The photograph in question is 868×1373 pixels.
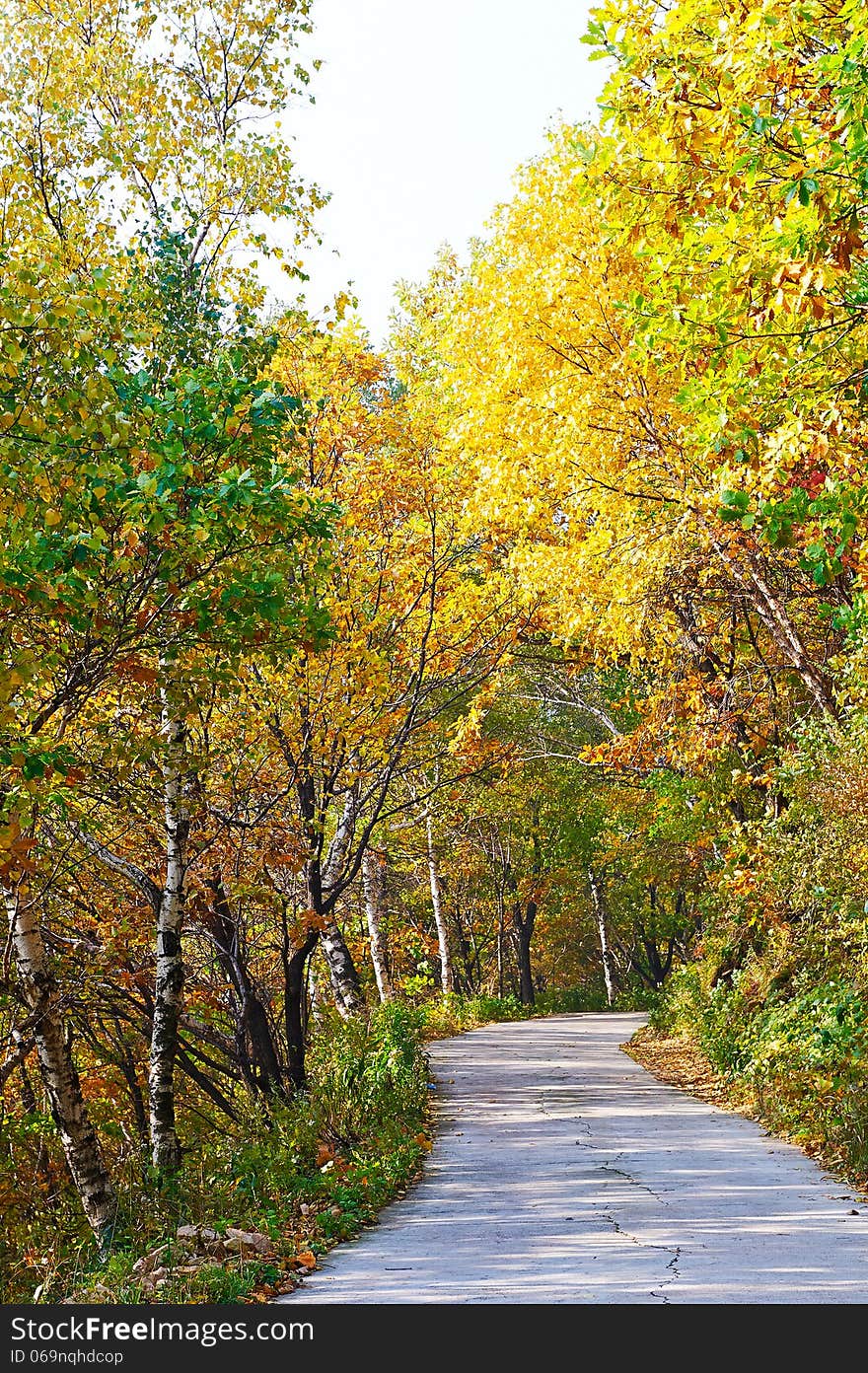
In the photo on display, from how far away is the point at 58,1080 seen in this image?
7402 millimetres

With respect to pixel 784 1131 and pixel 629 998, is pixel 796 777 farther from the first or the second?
pixel 629 998

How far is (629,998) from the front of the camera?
4006cm

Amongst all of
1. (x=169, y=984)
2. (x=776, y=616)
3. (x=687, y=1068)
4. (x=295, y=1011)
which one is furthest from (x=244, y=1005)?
(x=687, y=1068)

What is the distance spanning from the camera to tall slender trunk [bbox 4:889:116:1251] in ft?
23.7

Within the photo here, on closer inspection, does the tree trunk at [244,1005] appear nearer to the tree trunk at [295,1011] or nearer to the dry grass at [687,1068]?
the tree trunk at [295,1011]

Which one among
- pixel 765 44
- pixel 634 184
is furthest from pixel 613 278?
pixel 765 44

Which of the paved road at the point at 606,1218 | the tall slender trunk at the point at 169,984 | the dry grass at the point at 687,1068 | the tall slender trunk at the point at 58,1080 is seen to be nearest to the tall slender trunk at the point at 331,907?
the tall slender trunk at the point at 169,984

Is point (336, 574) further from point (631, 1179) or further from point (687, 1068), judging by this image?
point (687, 1068)

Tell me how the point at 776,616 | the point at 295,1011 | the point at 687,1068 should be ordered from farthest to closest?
the point at 687,1068 < the point at 776,616 < the point at 295,1011

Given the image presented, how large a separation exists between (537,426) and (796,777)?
185 inches

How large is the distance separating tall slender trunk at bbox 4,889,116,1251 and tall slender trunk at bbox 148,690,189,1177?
2.61 feet

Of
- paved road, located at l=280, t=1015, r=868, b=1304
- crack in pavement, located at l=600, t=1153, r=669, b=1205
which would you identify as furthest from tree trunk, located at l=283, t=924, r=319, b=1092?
crack in pavement, located at l=600, t=1153, r=669, b=1205

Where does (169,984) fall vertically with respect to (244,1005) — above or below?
above

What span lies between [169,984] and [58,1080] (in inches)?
47.4
